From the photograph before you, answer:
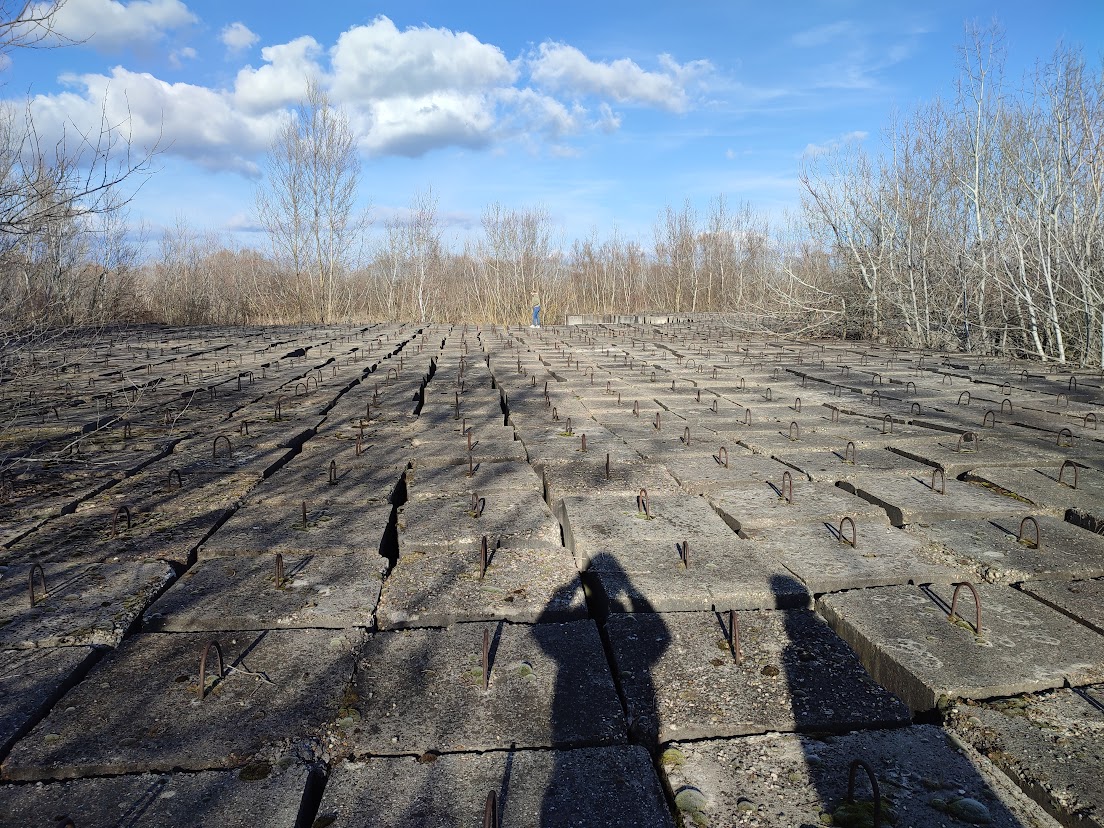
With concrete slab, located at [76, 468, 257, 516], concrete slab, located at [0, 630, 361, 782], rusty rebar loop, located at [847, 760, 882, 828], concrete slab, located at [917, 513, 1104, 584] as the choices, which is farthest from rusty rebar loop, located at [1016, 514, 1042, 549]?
concrete slab, located at [76, 468, 257, 516]

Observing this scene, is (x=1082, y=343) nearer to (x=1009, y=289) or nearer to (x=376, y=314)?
(x=1009, y=289)

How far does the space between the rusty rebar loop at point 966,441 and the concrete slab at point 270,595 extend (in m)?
4.26

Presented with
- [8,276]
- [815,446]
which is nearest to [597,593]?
[815,446]

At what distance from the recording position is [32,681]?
219 cm

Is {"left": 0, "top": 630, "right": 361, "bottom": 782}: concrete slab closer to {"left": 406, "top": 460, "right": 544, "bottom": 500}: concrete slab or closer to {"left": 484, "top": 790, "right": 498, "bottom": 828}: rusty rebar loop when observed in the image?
{"left": 484, "top": 790, "right": 498, "bottom": 828}: rusty rebar loop

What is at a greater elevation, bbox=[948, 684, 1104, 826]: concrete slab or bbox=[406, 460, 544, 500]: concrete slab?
bbox=[406, 460, 544, 500]: concrete slab

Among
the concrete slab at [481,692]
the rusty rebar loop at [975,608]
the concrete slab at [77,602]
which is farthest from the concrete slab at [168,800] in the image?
the rusty rebar loop at [975,608]

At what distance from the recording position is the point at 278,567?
9.41 ft

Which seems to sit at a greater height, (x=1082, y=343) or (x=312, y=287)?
(x=312, y=287)

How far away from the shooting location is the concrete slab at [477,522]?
3.38m

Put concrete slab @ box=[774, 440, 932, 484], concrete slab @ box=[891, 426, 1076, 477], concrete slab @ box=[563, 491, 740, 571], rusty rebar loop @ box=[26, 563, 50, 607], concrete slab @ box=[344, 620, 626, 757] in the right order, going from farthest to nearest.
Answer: concrete slab @ box=[891, 426, 1076, 477]
concrete slab @ box=[774, 440, 932, 484]
concrete slab @ box=[563, 491, 740, 571]
rusty rebar loop @ box=[26, 563, 50, 607]
concrete slab @ box=[344, 620, 626, 757]

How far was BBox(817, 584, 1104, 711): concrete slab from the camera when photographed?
217cm

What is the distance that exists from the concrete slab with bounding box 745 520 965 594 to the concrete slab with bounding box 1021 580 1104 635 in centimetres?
28

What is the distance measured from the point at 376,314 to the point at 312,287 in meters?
3.76
